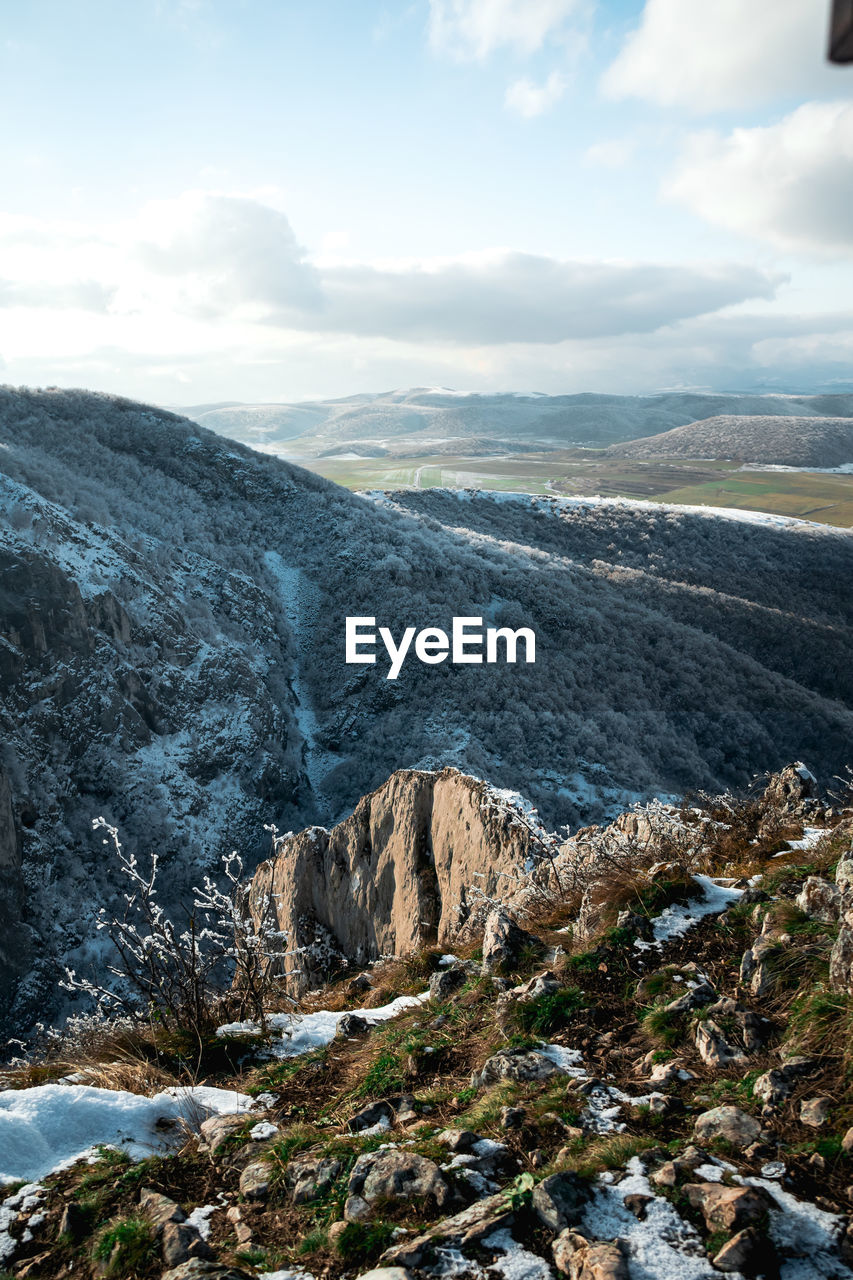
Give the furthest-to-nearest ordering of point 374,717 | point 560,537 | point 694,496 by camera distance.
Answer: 1. point 694,496
2. point 560,537
3. point 374,717

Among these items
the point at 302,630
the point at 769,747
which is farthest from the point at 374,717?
the point at 769,747

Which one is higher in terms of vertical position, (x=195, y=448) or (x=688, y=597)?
(x=195, y=448)

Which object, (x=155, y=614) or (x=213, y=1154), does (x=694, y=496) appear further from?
(x=213, y=1154)

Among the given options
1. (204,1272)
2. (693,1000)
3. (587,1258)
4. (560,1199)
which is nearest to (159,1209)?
(204,1272)

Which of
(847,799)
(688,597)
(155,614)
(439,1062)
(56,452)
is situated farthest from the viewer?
(688,597)

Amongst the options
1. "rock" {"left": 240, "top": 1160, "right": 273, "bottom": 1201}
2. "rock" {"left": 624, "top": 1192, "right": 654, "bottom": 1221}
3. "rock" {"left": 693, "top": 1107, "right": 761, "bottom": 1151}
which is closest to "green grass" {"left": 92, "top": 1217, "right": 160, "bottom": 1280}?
"rock" {"left": 240, "top": 1160, "right": 273, "bottom": 1201}

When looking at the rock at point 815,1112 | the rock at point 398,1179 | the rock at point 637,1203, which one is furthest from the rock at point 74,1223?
the rock at point 815,1112

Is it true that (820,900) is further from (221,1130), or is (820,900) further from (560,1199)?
(221,1130)

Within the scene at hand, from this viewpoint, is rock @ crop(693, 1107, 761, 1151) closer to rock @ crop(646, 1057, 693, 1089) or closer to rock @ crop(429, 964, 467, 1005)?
rock @ crop(646, 1057, 693, 1089)
